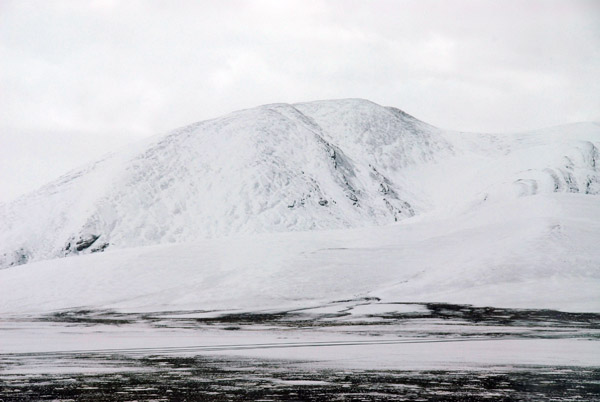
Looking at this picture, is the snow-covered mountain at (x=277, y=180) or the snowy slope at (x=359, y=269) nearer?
the snowy slope at (x=359, y=269)

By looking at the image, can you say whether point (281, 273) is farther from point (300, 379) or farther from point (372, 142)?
point (372, 142)

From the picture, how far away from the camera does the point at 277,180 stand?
111562 mm

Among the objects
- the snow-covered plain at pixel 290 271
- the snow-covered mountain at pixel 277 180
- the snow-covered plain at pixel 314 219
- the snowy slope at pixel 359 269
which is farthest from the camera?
the snow-covered mountain at pixel 277 180

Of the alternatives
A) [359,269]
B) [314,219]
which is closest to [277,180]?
[314,219]

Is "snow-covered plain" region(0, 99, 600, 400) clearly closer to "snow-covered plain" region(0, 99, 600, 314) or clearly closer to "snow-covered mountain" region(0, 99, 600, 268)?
"snow-covered plain" region(0, 99, 600, 314)

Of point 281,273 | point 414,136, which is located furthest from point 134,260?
point 414,136

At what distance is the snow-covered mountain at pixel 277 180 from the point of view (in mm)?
101125

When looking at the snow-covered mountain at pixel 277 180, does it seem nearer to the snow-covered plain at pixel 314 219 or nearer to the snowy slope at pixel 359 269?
the snow-covered plain at pixel 314 219

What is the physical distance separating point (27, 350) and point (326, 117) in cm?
13810

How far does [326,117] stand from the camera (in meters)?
154

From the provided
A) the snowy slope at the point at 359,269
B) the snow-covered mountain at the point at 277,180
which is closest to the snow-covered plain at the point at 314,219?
the snowy slope at the point at 359,269

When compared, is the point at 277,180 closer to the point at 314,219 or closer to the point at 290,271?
the point at 314,219

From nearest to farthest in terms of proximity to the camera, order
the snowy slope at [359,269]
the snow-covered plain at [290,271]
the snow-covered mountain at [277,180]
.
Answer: the snow-covered plain at [290,271]
the snowy slope at [359,269]
the snow-covered mountain at [277,180]

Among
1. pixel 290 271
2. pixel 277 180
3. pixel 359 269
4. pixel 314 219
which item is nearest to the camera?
pixel 290 271
